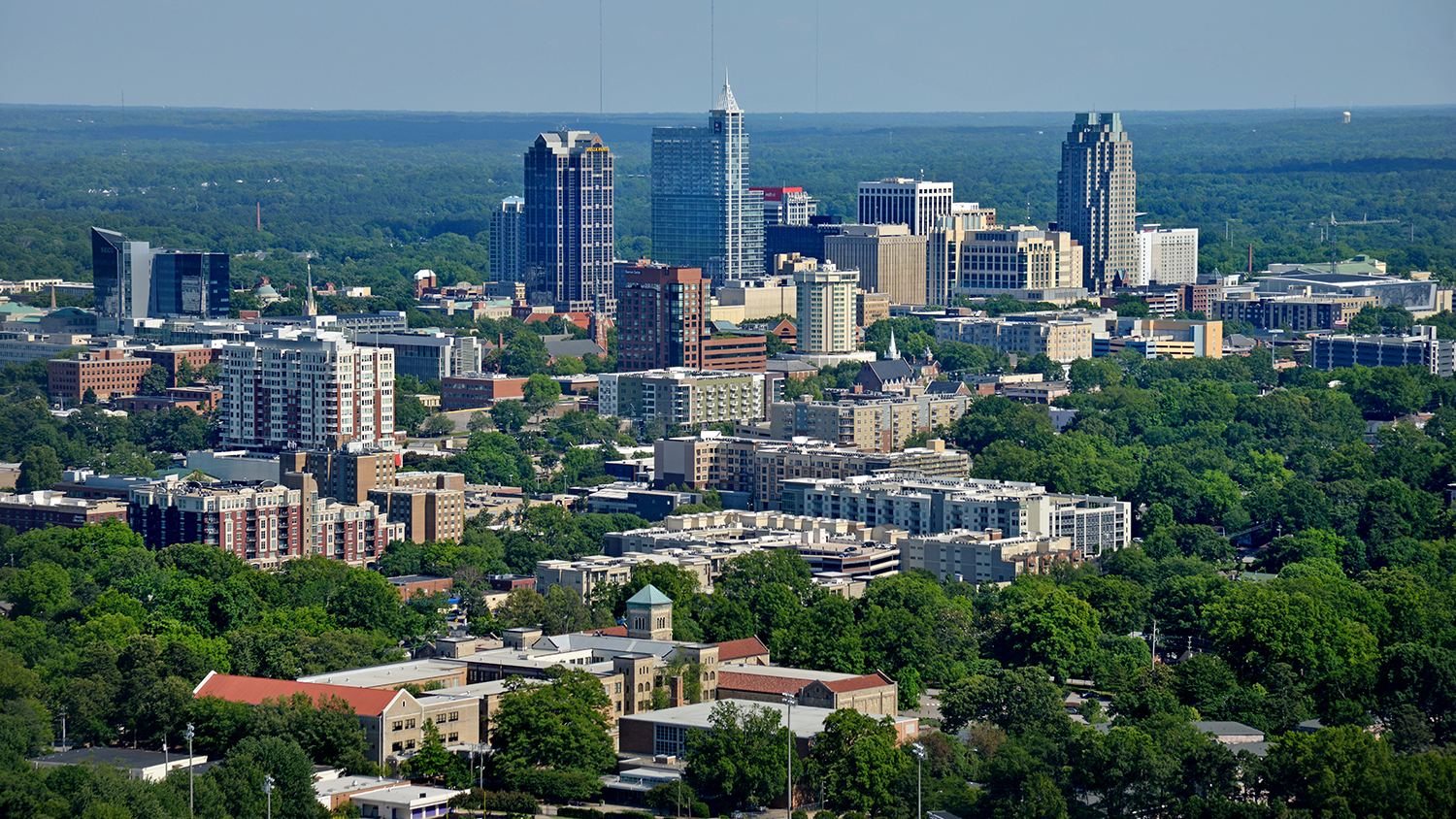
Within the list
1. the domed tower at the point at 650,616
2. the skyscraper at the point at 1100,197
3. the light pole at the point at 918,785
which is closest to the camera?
the light pole at the point at 918,785

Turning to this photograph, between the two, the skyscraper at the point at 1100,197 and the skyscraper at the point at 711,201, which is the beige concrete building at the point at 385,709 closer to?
the skyscraper at the point at 711,201

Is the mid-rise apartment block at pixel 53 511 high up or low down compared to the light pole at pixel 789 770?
up

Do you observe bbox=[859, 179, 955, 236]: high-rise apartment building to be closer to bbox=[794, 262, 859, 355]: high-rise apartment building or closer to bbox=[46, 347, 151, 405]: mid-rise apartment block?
bbox=[794, 262, 859, 355]: high-rise apartment building

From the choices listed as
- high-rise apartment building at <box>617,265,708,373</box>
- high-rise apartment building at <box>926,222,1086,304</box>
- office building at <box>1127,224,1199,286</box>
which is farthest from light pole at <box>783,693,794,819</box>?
office building at <box>1127,224,1199,286</box>

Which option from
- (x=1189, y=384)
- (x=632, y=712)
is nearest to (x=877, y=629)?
(x=632, y=712)

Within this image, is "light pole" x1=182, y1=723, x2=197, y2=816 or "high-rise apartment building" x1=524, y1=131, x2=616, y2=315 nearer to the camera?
"light pole" x1=182, y1=723, x2=197, y2=816

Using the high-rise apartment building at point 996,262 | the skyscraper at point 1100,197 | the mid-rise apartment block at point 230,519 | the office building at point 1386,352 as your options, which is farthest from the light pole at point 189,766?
the skyscraper at point 1100,197

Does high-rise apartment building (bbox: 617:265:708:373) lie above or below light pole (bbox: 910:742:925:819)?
above
